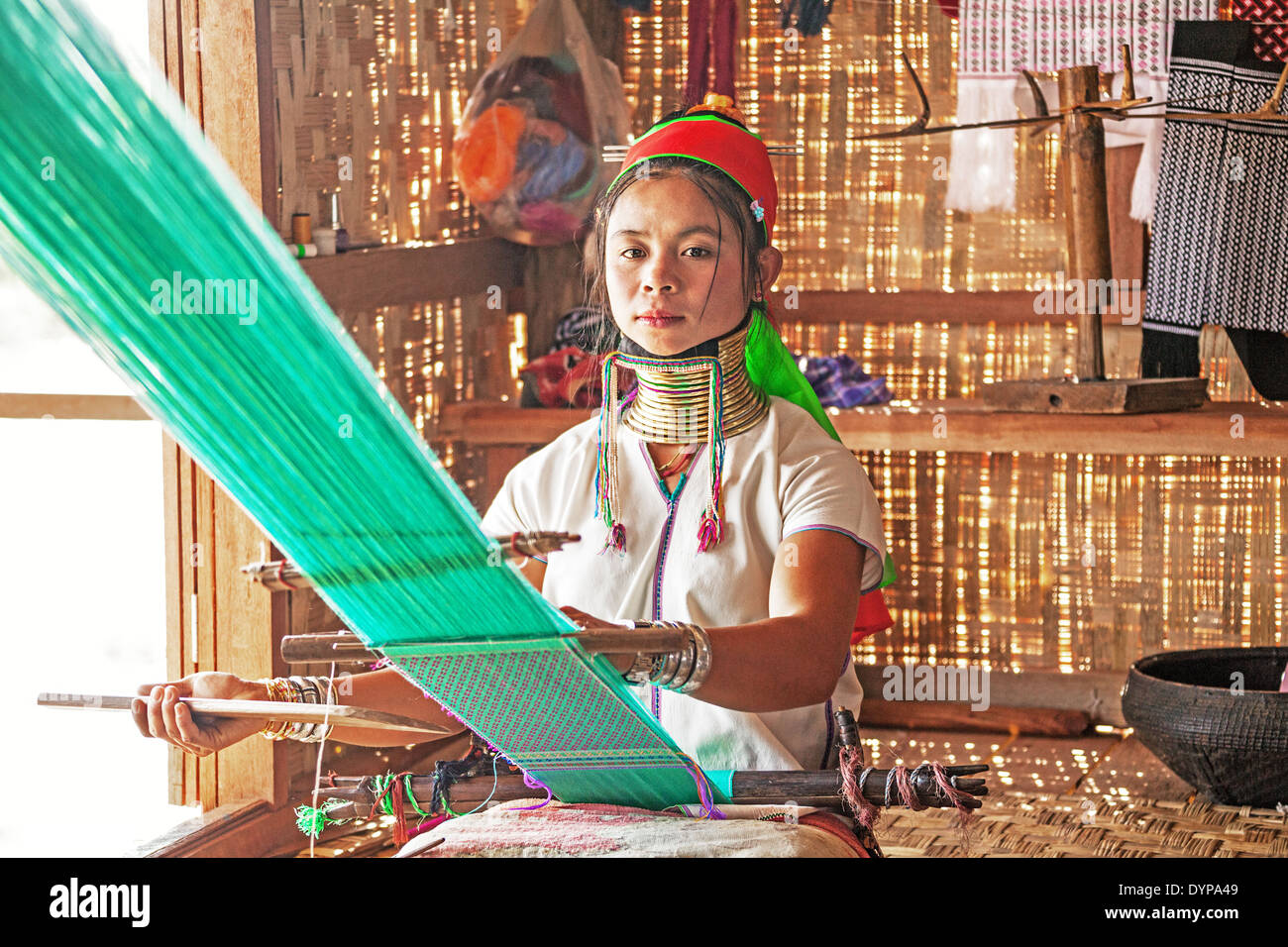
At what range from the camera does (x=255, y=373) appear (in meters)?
1.12

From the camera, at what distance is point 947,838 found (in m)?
2.95

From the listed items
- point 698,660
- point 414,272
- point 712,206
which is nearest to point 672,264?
point 712,206

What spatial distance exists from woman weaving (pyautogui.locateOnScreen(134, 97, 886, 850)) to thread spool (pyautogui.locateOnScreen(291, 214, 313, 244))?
1298 mm

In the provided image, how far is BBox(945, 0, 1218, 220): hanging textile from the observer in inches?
143

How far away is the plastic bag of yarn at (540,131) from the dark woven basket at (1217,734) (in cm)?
169

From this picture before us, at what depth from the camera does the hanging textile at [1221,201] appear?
3.58 metres

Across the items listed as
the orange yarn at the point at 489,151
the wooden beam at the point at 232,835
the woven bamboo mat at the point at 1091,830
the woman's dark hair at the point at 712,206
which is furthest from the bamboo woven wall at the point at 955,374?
the woman's dark hair at the point at 712,206

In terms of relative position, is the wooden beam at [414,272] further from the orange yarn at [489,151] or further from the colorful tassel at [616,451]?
the colorful tassel at [616,451]

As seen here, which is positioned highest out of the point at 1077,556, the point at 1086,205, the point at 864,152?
the point at 864,152

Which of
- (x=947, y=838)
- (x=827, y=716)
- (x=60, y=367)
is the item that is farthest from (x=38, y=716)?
(x=827, y=716)

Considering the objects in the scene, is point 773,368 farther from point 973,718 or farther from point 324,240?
point 973,718

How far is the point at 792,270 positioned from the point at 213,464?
3349 millimetres

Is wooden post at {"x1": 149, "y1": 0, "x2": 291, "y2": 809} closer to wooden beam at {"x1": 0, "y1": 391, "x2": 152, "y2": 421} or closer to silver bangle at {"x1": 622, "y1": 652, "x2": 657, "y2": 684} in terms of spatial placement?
wooden beam at {"x1": 0, "y1": 391, "x2": 152, "y2": 421}

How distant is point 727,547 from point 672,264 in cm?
32
